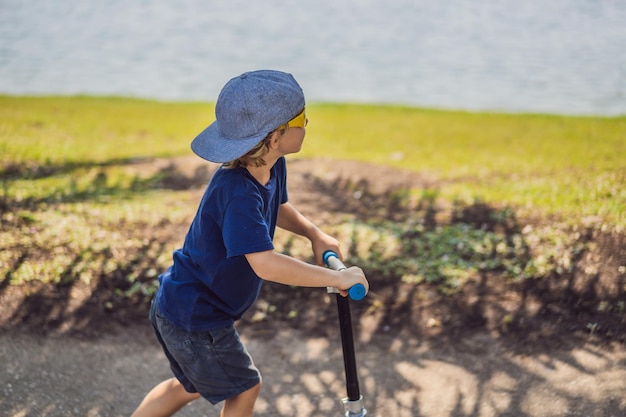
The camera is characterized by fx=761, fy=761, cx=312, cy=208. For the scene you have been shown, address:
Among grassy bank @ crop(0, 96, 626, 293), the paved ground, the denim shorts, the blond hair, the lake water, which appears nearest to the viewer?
the blond hair

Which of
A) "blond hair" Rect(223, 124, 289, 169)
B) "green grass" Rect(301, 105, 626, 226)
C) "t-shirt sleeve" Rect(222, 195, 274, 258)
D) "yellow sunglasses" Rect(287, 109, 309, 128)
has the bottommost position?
"green grass" Rect(301, 105, 626, 226)

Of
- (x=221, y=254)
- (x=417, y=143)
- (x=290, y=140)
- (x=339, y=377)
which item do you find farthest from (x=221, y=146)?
(x=417, y=143)

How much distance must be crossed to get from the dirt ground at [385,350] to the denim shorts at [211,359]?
3.46ft

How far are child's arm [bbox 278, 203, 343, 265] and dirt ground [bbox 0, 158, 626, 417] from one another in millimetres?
1179

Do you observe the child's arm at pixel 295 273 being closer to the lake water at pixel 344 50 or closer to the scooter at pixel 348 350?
the scooter at pixel 348 350

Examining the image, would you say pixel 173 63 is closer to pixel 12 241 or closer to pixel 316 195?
pixel 316 195

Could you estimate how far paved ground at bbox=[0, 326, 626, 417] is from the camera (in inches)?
161

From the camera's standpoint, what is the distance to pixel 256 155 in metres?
2.96

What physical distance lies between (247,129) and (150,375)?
221 cm

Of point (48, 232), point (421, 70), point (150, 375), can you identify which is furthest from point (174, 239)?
point (421, 70)

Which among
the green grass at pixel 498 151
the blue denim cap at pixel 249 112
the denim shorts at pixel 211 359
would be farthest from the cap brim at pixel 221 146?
the green grass at pixel 498 151

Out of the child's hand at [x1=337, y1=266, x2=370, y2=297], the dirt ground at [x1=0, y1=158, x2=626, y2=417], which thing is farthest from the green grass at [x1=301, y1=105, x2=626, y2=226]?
the child's hand at [x1=337, y1=266, x2=370, y2=297]

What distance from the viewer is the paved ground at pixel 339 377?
409cm

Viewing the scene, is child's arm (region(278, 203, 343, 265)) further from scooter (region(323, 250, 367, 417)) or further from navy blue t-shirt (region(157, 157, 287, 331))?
navy blue t-shirt (region(157, 157, 287, 331))
